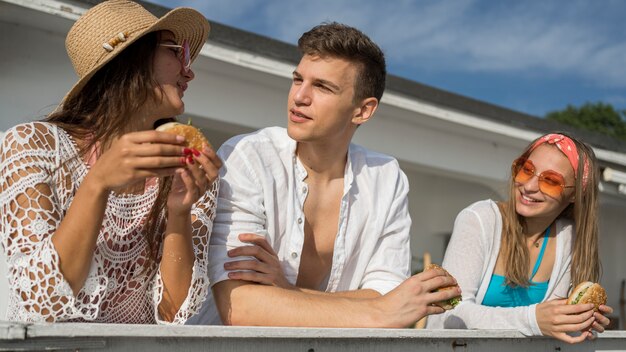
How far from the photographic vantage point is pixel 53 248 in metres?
1.78

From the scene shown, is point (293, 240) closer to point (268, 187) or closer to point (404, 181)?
point (268, 187)

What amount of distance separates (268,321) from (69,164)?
724 mm

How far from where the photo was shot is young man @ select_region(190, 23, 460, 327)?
7.86 ft

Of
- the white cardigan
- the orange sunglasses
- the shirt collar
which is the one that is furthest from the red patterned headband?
the shirt collar

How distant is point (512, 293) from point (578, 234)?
41 centimetres

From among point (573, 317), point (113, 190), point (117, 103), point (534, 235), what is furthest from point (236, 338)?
point (534, 235)

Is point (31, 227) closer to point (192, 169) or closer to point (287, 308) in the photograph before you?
point (192, 169)

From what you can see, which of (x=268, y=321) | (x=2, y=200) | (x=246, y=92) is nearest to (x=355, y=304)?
(x=268, y=321)

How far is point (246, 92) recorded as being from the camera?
18.3ft

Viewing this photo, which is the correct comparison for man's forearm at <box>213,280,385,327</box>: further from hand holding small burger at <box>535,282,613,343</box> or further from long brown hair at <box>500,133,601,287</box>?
long brown hair at <box>500,133,601,287</box>

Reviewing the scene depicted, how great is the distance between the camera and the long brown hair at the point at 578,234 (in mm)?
3197

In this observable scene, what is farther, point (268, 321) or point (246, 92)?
point (246, 92)

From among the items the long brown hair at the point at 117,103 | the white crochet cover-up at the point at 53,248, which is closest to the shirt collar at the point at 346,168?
the white crochet cover-up at the point at 53,248

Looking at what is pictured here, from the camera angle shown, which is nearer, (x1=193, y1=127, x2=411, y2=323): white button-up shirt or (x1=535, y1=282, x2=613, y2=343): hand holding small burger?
(x1=535, y1=282, x2=613, y2=343): hand holding small burger
